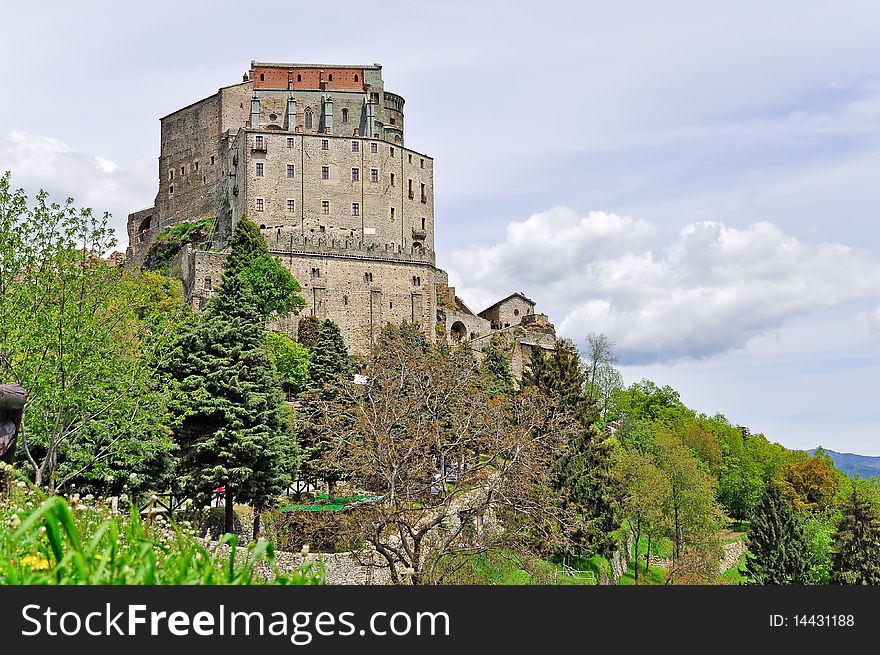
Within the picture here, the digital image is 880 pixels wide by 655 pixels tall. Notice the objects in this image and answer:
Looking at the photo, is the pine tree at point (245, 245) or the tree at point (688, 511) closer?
the tree at point (688, 511)

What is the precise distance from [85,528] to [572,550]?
30741mm

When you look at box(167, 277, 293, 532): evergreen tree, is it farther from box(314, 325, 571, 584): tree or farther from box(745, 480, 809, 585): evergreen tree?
box(745, 480, 809, 585): evergreen tree

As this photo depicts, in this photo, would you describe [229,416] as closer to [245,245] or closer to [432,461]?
[432,461]

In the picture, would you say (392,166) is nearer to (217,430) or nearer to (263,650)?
(217,430)

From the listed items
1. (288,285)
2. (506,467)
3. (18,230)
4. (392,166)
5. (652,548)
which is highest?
(392,166)

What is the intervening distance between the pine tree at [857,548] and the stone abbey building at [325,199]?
40.8 m

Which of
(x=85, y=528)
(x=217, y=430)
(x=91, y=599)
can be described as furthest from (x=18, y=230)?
(x=91, y=599)

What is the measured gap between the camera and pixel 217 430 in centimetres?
3147

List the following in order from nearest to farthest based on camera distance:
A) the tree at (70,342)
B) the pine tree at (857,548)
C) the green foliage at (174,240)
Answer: the tree at (70,342)
the pine tree at (857,548)
the green foliage at (174,240)

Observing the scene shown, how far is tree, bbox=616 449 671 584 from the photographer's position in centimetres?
4484

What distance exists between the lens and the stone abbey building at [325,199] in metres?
82.1

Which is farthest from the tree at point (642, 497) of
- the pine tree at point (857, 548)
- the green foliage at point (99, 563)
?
the green foliage at point (99, 563)

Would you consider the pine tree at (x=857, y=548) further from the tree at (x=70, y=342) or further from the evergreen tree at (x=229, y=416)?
the tree at (x=70, y=342)

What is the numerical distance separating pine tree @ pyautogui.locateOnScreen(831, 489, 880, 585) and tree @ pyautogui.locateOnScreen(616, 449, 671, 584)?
26.0 feet
